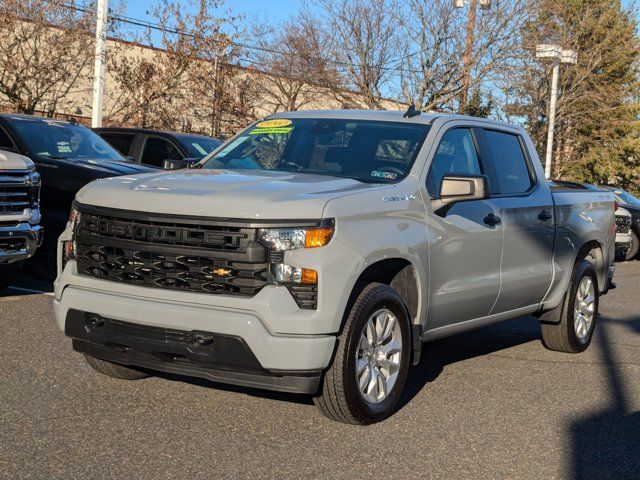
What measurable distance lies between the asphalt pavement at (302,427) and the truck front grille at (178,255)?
0.84m

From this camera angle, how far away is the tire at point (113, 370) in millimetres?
5950

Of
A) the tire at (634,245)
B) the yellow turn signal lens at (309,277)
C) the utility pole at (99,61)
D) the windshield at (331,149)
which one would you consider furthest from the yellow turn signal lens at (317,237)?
the tire at (634,245)

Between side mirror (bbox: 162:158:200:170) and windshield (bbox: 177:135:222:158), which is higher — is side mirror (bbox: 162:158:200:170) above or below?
above

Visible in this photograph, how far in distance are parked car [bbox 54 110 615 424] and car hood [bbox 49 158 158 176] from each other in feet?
11.9

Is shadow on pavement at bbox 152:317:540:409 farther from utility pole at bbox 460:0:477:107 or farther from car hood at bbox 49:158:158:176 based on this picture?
utility pole at bbox 460:0:477:107

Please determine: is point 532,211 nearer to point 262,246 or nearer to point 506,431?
point 506,431

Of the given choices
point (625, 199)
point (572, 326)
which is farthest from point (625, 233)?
point (572, 326)

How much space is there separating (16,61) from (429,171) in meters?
19.4

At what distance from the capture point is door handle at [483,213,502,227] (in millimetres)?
6401

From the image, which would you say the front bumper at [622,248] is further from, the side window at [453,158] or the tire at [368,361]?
the tire at [368,361]

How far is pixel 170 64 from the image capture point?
26.0 metres

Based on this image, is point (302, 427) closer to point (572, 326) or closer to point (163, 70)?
point (572, 326)

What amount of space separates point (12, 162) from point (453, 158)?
444 centimetres

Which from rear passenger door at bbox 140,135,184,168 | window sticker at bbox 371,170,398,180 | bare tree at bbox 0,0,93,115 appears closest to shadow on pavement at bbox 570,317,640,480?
window sticker at bbox 371,170,398,180
